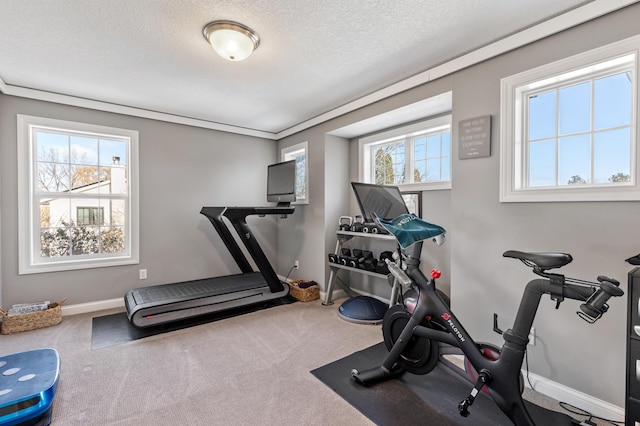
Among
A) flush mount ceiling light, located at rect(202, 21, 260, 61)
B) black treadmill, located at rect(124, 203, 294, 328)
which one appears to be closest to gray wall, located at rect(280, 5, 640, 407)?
flush mount ceiling light, located at rect(202, 21, 260, 61)

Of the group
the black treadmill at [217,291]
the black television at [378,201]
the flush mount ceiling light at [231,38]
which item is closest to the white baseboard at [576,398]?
the black television at [378,201]

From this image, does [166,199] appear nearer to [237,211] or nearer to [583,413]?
[237,211]

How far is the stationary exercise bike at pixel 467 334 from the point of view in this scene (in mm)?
1512

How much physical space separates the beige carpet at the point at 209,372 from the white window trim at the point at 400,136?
1.69 metres

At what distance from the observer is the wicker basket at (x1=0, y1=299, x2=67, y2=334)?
3.01 meters

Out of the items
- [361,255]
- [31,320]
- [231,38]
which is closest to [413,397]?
[361,255]

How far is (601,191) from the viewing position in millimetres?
1888

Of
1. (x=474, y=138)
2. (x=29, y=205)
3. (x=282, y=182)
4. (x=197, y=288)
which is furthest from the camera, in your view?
(x=282, y=182)

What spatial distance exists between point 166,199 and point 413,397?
387 cm

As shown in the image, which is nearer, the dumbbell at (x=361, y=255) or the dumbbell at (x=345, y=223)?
the dumbbell at (x=361, y=255)

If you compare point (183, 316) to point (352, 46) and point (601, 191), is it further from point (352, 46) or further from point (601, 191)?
point (601, 191)

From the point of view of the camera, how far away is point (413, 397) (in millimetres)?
2055

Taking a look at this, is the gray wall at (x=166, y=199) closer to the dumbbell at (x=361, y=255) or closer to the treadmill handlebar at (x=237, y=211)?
the treadmill handlebar at (x=237, y=211)

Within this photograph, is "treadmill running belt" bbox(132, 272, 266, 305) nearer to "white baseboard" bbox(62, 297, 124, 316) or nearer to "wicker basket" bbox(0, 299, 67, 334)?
"white baseboard" bbox(62, 297, 124, 316)
